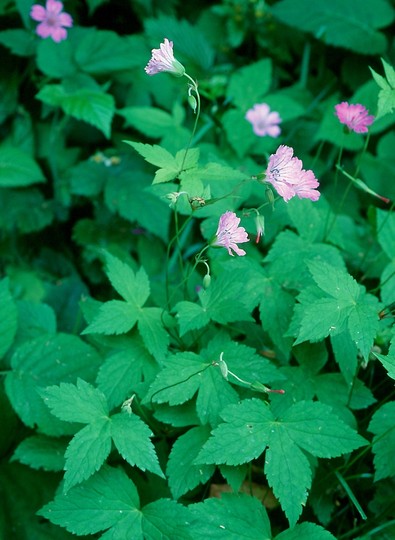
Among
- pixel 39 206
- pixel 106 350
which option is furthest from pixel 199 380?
pixel 39 206

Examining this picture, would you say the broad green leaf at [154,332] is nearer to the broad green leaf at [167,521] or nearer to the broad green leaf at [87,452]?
the broad green leaf at [87,452]

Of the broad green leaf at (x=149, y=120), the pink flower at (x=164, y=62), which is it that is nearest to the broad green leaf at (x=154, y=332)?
the pink flower at (x=164, y=62)

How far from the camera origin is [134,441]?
3.97ft

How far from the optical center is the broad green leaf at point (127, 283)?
1442 millimetres

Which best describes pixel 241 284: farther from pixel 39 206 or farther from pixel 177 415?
pixel 39 206

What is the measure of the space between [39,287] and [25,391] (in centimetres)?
67

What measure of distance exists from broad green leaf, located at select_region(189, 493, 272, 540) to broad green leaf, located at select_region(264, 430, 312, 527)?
12 centimetres

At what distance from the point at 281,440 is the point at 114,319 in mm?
475

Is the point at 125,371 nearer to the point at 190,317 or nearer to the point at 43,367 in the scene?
the point at 190,317

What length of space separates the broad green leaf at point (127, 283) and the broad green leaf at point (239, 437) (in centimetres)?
38

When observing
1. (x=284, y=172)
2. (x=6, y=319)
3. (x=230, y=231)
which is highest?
(x=284, y=172)

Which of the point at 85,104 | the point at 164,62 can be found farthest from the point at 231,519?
the point at 85,104

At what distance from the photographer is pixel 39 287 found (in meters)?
2.14

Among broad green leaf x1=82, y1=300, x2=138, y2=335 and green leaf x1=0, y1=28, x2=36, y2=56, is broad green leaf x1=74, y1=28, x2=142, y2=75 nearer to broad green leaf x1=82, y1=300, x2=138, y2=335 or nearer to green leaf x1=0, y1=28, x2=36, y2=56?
green leaf x1=0, y1=28, x2=36, y2=56
